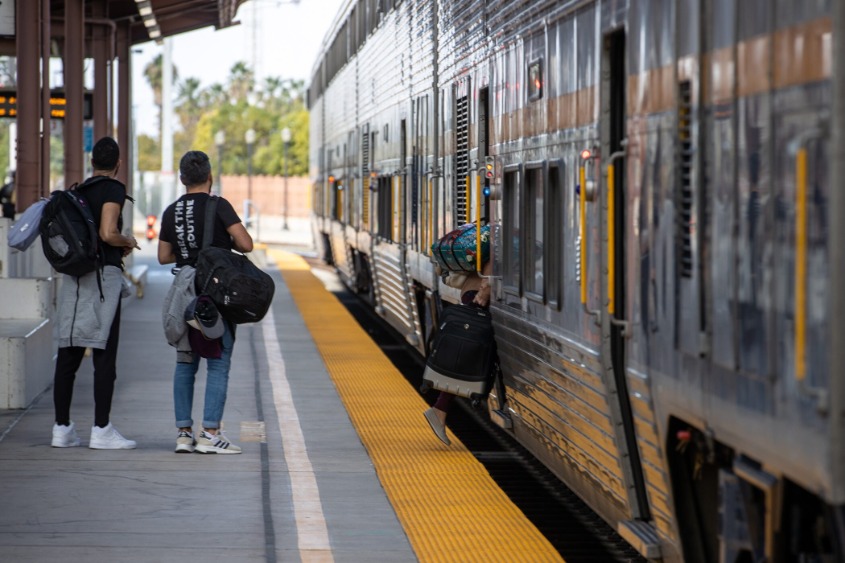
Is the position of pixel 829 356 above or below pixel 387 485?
above

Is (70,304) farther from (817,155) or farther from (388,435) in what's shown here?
(817,155)

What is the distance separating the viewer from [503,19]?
8641mm

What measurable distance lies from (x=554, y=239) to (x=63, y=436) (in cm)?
350

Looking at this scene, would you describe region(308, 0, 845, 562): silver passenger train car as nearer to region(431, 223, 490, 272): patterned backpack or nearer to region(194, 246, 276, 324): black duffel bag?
region(431, 223, 490, 272): patterned backpack

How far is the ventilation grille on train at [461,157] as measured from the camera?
10.6 metres

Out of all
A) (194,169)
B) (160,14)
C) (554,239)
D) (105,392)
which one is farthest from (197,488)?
(160,14)

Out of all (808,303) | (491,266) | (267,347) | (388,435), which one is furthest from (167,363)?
(808,303)

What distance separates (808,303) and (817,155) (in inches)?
14.6

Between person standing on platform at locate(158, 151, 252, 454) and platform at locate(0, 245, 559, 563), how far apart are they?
17cm

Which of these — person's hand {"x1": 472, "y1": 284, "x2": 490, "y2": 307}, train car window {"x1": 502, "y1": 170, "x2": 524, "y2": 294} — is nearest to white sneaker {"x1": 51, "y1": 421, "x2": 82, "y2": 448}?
person's hand {"x1": 472, "y1": 284, "x2": 490, "y2": 307}

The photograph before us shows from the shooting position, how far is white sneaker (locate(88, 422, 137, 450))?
29.8 feet

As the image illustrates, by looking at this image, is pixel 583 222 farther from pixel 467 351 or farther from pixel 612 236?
pixel 467 351

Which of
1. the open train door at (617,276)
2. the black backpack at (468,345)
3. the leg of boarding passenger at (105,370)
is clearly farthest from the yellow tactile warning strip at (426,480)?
the leg of boarding passenger at (105,370)

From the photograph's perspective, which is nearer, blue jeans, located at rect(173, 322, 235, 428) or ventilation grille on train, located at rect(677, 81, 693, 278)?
ventilation grille on train, located at rect(677, 81, 693, 278)
